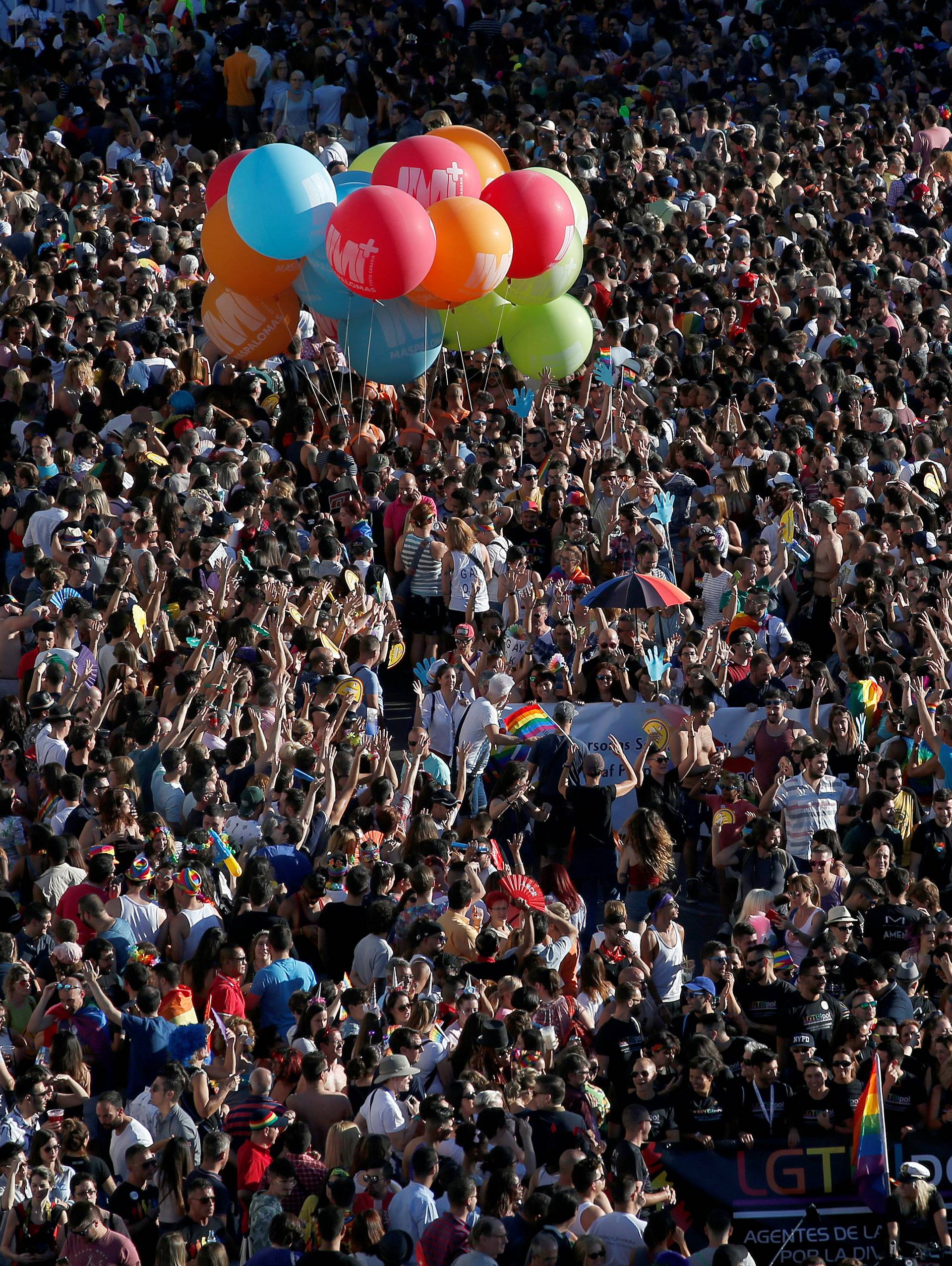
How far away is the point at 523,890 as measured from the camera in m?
9.43

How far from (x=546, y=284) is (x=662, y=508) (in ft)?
6.40

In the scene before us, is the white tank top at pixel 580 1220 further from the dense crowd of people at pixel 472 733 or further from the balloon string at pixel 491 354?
the balloon string at pixel 491 354

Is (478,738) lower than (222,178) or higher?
lower

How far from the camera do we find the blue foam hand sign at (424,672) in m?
11.4

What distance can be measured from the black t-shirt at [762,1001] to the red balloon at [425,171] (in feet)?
21.2

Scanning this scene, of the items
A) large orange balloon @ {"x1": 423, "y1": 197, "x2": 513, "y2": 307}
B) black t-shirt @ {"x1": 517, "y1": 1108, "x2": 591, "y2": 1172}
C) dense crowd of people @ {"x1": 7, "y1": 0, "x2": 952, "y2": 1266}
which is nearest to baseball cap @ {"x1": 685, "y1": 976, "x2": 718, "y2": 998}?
dense crowd of people @ {"x1": 7, "y1": 0, "x2": 952, "y2": 1266}

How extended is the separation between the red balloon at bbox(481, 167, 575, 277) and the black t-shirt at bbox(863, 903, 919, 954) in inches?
225

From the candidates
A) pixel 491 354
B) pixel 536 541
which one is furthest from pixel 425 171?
pixel 536 541

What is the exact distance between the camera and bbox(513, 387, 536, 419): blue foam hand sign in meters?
14.4

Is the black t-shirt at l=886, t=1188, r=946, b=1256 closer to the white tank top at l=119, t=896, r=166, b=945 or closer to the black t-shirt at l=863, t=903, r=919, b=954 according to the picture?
the black t-shirt at l=863, t=903, r=919, b=954

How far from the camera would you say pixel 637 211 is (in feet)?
55.3

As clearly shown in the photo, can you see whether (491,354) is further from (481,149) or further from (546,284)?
(481,149)

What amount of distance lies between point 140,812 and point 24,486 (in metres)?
2.96

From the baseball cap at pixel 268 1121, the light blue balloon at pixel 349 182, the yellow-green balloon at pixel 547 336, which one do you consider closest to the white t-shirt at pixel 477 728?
the baseball cap at pixel 268 1121
